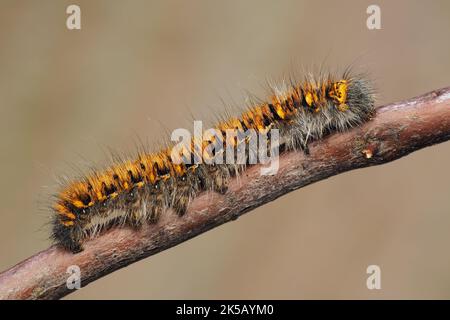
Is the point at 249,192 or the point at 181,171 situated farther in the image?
the point at 181,171

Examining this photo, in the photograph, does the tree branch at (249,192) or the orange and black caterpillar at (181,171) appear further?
the orange and black caterpillar at (181,171)

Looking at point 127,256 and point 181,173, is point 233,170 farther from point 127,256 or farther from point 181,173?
point 127,256

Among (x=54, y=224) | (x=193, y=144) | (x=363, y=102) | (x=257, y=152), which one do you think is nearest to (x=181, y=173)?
(x=193, y=144)

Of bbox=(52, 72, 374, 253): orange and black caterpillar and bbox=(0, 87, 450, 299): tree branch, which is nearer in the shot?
bbox=(0, 87, 450, 299): tree branch
